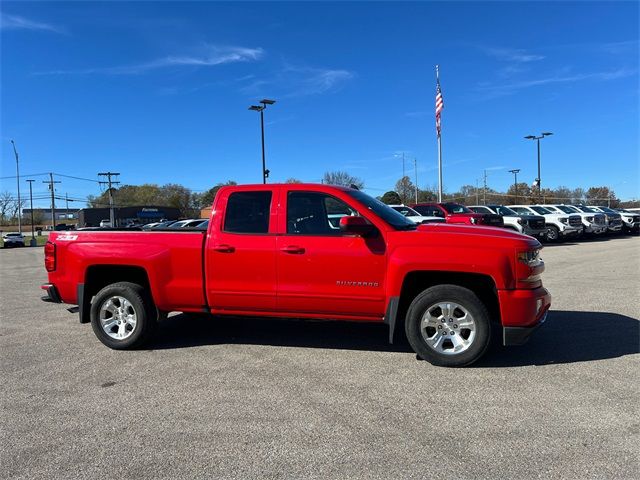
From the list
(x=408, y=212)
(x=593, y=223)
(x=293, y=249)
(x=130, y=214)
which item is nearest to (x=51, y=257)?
(x=293, y=249)

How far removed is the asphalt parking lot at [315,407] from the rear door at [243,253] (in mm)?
670

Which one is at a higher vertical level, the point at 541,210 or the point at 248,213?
the point at 541,210

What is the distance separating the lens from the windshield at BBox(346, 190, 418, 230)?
5.27 m

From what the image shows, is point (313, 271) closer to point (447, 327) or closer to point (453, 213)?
point (447, 327)

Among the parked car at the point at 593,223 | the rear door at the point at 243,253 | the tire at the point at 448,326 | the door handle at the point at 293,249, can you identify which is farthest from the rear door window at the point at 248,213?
the parked car at the point at 593,223

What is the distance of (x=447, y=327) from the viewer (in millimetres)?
4910

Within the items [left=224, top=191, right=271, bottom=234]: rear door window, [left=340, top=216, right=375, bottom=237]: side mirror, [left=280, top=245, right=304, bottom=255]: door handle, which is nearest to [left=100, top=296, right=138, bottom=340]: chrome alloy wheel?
[left=224, top=191, right=271, bottom=234]: rear door window

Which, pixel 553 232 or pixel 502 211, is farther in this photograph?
pixel 502 211

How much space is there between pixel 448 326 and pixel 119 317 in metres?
3.82

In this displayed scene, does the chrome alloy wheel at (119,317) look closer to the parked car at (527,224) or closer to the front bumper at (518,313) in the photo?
the front bumper at (518,313)

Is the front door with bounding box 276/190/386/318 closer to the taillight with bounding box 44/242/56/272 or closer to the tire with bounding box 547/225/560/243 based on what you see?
the taillight with bounding box 44/242/56/272

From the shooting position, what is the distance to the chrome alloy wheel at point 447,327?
4875 millimetres

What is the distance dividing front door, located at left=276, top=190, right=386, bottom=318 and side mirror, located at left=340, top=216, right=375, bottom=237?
97 mm

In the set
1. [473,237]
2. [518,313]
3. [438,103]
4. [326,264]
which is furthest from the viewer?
[438,103]
